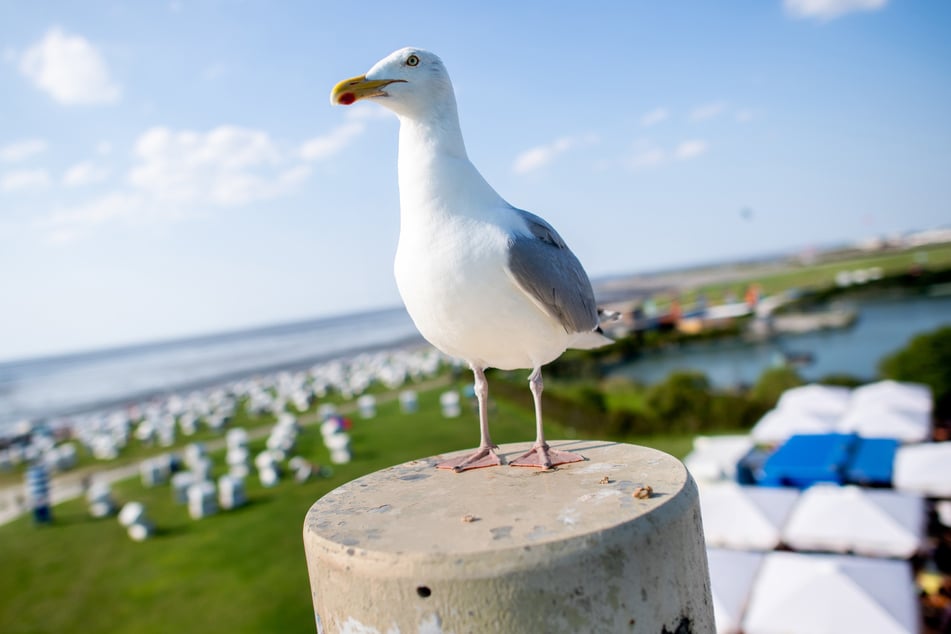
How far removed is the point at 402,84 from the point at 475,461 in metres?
1.94

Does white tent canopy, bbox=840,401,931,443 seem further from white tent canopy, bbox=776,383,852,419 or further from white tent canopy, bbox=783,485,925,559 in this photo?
white tent canopy, bbox=783,485,925,559

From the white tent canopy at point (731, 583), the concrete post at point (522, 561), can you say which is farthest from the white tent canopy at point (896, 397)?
the concrete post at point (522, 561)

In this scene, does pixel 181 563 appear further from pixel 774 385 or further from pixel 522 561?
pixel 774 385

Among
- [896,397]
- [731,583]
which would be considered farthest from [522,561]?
[896,397]

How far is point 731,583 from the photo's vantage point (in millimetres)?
9641

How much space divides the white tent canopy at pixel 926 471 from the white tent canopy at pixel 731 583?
14.6 ft

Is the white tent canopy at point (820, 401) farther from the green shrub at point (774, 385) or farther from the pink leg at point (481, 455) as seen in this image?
the pink leg at point (481, 455)

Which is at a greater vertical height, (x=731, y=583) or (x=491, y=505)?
(x=491, y=505)

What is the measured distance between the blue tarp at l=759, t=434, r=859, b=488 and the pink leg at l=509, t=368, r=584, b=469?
1211 cm

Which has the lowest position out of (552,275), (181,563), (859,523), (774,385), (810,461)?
(181,563)

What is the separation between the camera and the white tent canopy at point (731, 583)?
356 inches

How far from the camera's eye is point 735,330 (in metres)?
44.8

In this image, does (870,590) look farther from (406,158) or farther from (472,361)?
(406,158)

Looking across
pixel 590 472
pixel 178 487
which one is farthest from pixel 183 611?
pixel 590 472
